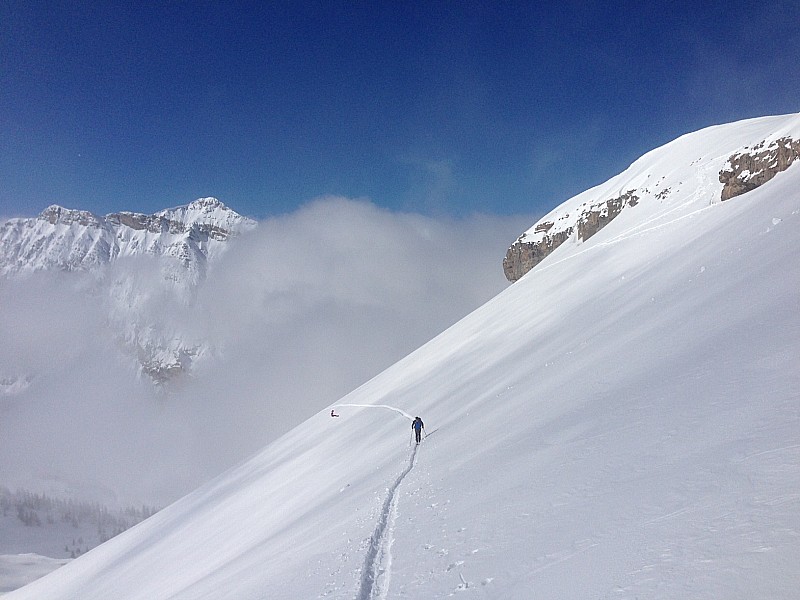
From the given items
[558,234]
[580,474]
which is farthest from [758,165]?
[558,234]

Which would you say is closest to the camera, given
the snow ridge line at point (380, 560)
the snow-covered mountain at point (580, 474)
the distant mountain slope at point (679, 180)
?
the snow-covered mountain at point (580, 474)

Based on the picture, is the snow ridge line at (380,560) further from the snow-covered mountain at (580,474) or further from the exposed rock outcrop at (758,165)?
the exposed rock outcrop at (758,165)

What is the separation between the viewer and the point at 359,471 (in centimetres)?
1773

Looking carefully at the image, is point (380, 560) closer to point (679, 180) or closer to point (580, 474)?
point (580, 474)

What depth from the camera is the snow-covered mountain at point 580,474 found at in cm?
521

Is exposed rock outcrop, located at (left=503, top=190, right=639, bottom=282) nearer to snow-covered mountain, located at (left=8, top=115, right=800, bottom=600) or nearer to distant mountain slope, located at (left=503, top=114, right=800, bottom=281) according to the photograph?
distant mountain slope, located at (left=503, top=114, right=800, bottom=281)

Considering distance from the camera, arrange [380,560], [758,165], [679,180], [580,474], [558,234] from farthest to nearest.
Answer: [558,234] < [679,180] < [758,165] < [380,560] < [580,474]

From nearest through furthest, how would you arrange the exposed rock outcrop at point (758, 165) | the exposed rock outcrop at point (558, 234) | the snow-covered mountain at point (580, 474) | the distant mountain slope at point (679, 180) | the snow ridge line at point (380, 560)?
1. the snow-covered mountain at point (580, 474)
2. the snow ridge line at point (380, 560)
3. the exposed rock outcrop at point (758, 165)
4. the distant mountain slope at point (679, 180)
5. the exposed rock outcrop at point (558, 234)

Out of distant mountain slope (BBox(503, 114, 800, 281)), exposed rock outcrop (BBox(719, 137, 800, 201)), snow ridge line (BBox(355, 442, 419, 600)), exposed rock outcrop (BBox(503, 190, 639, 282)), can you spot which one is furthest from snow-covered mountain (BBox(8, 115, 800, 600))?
exposed rock outcrop (BBox(503, 190, 639, 282))

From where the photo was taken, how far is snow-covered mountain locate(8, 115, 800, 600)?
205 inches

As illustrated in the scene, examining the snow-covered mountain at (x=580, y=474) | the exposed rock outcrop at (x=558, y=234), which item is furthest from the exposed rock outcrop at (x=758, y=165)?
the exposed rock outcrop at (x=558, y=234)

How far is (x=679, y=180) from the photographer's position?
5212 cm

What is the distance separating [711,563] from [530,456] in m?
5.44

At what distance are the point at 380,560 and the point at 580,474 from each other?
3.52m
